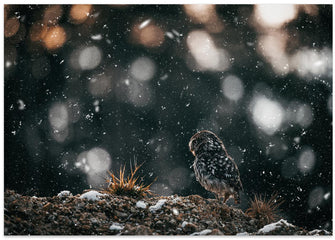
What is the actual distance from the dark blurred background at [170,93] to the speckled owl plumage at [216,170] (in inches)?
10.3

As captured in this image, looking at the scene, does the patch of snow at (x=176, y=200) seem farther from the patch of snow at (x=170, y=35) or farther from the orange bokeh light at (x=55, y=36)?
the orange bokeh light at (x=55, y=36)

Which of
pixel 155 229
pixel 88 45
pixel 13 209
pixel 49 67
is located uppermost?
pixel 88 45

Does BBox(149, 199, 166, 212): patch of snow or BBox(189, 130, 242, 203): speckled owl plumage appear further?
BBox(189, 130, 242, 203): speckled owl plumage

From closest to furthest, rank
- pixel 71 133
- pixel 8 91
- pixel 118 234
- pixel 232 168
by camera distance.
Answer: pixel 118 234 → pixel 8 91 → pixel 232 168 → pixel 71 133

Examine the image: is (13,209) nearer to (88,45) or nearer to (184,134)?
(88,45)

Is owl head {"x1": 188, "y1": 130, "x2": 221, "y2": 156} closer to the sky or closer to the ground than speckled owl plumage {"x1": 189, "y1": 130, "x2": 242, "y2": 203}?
closer to the sky

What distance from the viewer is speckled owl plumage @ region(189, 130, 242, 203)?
3.10 meters

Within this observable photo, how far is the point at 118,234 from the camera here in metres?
2.19

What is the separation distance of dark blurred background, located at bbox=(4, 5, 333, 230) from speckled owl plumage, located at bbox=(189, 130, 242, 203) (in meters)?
0.26

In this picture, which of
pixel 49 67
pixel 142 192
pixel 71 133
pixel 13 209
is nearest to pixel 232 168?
pixel 142 192

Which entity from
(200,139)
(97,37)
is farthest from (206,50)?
(97,37)

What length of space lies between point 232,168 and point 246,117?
111 inches

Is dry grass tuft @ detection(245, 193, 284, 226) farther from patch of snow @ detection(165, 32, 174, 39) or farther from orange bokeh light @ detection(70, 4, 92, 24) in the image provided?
orange bokeh light @ detection(70, 4, 92, 24)

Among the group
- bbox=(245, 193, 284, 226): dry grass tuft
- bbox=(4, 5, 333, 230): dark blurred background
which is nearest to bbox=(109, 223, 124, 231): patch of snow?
bbox=(4, 5, 333, 230): dark blurred background
